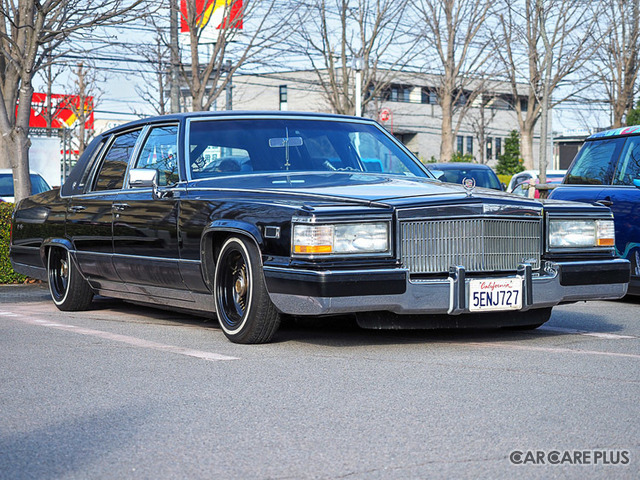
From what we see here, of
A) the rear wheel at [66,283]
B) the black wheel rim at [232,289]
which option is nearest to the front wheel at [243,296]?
the black wheel rim at [232,289]

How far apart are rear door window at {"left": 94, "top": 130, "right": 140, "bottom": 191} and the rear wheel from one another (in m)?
0.72

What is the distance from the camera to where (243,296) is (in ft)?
20.9

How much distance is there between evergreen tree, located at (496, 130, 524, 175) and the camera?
63719 mm

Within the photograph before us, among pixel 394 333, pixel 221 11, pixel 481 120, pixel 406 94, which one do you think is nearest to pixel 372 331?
pixel 394 333

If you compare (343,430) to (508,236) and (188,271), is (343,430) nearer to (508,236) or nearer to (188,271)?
(508,236)

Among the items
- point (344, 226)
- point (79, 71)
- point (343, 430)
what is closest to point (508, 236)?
point (344, 226)

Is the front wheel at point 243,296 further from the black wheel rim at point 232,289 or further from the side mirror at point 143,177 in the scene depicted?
the side mirror at point 143,177

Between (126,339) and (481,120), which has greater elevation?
(481,120)

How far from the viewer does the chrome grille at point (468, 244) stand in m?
5.92

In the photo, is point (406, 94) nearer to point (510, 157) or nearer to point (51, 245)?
point (510, 157)

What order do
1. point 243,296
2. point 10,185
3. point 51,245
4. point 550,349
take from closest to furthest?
point 550,349, point 243,296, point 51,245, point 10,185

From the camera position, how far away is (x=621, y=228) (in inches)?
367

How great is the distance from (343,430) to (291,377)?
1189mm

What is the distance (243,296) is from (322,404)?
1950mm
